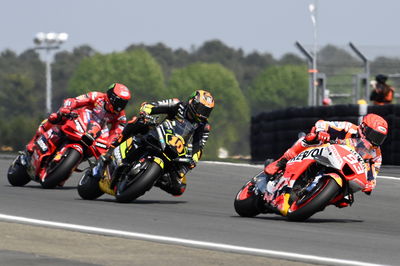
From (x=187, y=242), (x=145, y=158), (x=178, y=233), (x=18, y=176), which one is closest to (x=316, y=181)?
(x=178, y=233)

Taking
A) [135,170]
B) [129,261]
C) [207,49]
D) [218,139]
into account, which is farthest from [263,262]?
[207,49]

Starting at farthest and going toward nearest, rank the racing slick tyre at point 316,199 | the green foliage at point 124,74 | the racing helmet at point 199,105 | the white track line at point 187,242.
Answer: the green foliage at point 124,74, the racing helmet at point 199,105, the racing slick tyre at point 316,199, the white track line at point 187,242

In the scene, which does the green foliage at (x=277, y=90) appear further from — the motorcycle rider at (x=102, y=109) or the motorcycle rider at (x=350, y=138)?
the motorcycle rider at (x=350, y=138)

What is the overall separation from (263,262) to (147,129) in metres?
5.04

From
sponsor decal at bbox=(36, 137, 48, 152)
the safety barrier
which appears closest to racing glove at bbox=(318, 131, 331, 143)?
sponsor decal at bbox=(36, 137, 48, 152)

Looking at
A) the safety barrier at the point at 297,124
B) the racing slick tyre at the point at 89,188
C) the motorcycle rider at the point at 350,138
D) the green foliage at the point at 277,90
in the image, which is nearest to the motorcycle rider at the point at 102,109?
the racing slick tyre at the point at 89,188

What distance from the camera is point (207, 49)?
191 metres

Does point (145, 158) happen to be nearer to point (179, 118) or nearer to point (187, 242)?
point (179, 118)

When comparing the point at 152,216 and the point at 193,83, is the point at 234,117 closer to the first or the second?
the point at 193,83

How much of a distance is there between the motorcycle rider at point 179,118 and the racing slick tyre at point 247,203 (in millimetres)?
1408

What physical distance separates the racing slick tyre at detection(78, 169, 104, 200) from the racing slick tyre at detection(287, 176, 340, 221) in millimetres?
2957

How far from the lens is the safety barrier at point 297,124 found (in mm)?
19375

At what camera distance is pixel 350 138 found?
478 inches

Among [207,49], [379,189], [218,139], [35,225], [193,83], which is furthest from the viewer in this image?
[207,49]
